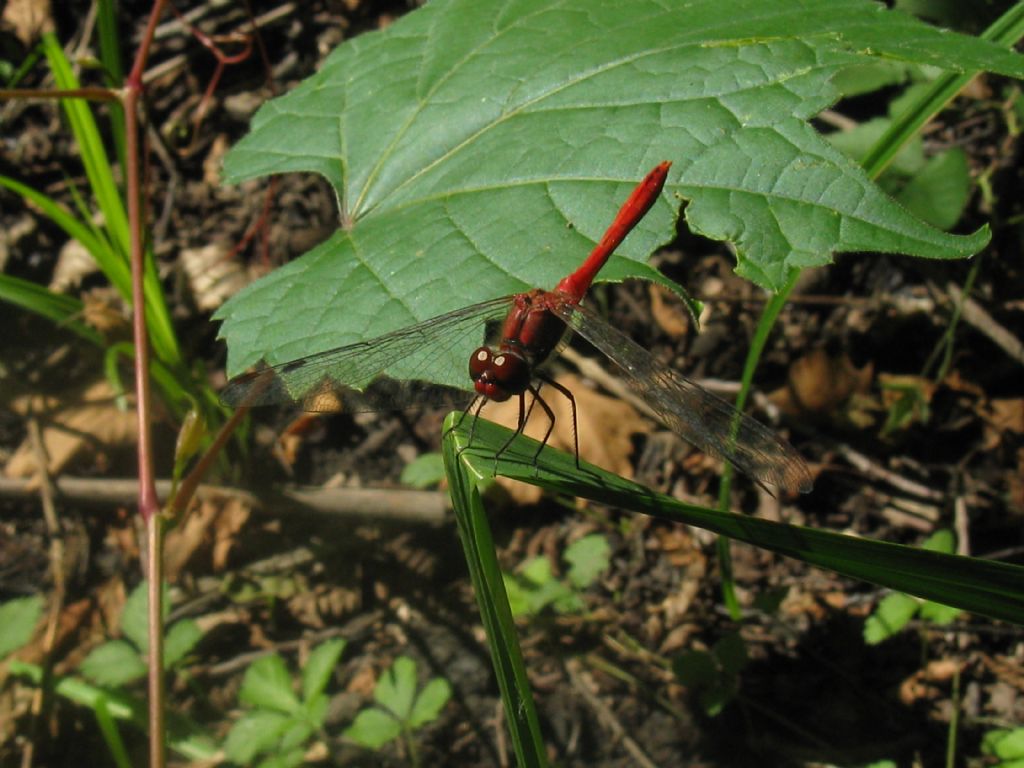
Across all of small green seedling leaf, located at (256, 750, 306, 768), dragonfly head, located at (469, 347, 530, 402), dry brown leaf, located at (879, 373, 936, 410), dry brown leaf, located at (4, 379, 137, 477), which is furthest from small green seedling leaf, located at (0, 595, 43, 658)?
dry brown leaf, located at (879, 373, 936, 410)

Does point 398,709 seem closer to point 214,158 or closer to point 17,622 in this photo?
point 17,622

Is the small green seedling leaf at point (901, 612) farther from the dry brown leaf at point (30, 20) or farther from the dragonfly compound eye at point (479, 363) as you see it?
the dry brown leaf at point (30, 20)

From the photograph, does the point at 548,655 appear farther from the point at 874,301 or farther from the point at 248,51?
the point at 248,51

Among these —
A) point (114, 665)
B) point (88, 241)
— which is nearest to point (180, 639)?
point (114, 665)

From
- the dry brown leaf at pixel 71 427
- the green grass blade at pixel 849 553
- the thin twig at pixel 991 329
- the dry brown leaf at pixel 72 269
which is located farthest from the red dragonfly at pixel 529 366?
the dry brown leaf at pixel 72 269

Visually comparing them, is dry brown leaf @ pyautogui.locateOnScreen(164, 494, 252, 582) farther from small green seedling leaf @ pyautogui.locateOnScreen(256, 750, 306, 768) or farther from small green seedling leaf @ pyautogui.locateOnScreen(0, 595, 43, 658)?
small green seedling leaf @ pyautogui.locateOnScreen(256, 750, 306, 768)

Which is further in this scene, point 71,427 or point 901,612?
point 71,427
